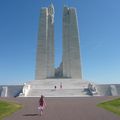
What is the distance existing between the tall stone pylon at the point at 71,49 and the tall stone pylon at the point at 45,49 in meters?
3.06

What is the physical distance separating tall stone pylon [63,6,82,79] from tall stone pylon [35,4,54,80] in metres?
3.06

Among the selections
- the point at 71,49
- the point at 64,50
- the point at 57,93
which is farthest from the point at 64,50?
the point at 57,93

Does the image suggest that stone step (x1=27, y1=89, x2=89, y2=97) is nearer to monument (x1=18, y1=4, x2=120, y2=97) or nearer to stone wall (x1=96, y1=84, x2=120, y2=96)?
stone wall (x1=96, y1=84, x2=120, y2=96)

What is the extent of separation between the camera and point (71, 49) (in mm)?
50031

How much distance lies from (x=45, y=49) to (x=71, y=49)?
19.6 feet

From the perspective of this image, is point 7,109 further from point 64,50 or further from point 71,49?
point 71,49

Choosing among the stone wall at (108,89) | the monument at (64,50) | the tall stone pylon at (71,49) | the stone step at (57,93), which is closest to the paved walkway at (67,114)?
the stone step at (57,93)

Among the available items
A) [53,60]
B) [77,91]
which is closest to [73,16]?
[53,60]

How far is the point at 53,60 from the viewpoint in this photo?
50.3 meters

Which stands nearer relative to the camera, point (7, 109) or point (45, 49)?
point (7, 109)

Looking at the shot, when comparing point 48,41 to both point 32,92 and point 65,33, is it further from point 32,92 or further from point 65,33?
point 32,92

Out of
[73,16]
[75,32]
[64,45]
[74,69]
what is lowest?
[74,69]

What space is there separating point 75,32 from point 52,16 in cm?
697

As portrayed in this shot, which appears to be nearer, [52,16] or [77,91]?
[77,91]
